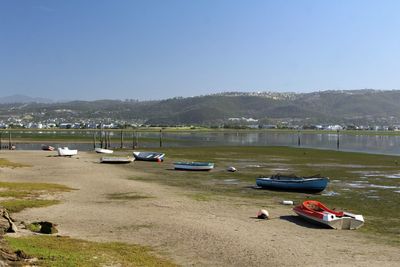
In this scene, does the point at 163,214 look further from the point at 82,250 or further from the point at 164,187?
the point at 164,187

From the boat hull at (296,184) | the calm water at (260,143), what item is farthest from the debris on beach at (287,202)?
the calm water at (260,143)

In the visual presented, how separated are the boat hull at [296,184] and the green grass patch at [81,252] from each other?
20670 mm

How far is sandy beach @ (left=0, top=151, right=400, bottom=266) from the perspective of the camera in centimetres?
1795

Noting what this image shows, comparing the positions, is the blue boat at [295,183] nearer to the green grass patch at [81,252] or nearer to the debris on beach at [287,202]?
the debris on beach at [287,202]

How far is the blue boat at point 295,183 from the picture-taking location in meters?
36.7

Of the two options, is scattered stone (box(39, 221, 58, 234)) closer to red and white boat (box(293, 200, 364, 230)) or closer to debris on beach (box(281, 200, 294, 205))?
red and white boat (box(293, 200, 364, 230))

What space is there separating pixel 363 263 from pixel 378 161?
5348 cm

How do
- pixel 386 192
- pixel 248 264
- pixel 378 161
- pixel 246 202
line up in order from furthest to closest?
pixel 378 161 → pixel 386 192 → pixel 246 202 → pixel 248 264

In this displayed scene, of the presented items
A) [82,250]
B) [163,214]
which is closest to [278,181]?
[163,214]

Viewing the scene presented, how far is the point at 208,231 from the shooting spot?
21.9m

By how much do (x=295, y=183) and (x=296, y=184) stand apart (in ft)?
0.35

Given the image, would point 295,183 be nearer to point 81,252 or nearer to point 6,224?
point 81,252

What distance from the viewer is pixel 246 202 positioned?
31.3 meters

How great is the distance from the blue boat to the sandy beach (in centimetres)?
568
